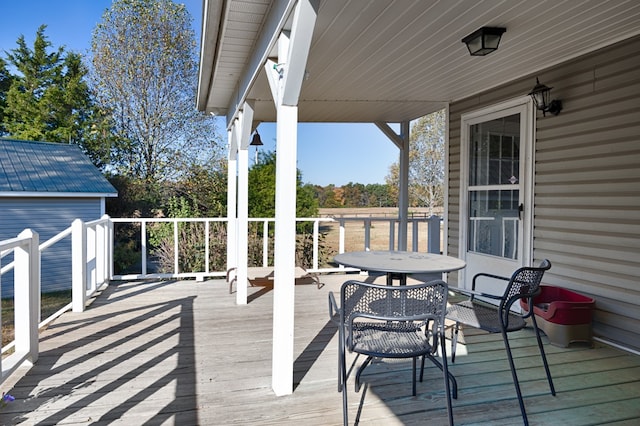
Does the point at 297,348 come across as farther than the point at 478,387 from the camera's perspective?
Yes

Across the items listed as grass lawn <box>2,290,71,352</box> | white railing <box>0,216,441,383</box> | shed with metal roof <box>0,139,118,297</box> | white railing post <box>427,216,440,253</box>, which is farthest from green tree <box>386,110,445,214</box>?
grass lawn <box>2,290,71,352</box>

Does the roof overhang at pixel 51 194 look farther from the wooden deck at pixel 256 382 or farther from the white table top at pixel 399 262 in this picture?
the white table top at pixel 399 262

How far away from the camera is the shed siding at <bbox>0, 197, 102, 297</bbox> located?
9.49 m

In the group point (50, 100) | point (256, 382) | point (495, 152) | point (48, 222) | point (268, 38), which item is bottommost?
point (256, 382)

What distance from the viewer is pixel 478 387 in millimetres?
2502

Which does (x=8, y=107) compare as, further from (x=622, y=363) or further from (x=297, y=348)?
(x=622, y=363)

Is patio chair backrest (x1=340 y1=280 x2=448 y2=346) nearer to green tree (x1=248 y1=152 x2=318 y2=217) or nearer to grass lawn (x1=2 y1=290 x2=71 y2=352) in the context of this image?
green tree (x1=248 y1=152 x2=318 y2=217)

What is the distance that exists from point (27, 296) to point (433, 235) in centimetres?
548

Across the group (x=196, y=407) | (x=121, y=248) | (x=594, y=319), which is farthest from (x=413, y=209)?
(x=196, y=407)

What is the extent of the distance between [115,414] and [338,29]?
2.78 m

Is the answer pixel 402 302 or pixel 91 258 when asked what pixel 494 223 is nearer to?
pixel 402 302

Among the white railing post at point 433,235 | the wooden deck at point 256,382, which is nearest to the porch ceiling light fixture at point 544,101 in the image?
the wooden deck at point 256,382

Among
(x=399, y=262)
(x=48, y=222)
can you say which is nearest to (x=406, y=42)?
(x=399, y=262)

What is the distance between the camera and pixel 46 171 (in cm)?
1020
